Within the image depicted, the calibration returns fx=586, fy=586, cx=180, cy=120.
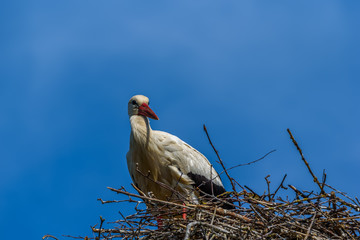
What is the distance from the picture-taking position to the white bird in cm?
583

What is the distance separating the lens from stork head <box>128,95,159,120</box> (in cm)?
607

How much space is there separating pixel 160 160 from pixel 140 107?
25.0 inches

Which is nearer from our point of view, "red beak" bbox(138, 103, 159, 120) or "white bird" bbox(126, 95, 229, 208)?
"white bird" bbox(126, 95, 229, 208)

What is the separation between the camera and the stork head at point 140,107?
19.9ft

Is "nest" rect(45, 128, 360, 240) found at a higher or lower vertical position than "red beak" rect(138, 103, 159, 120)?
lower

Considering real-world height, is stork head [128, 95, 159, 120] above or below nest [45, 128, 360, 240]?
above

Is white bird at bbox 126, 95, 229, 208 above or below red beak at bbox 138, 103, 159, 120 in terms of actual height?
below

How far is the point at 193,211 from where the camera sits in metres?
4.26

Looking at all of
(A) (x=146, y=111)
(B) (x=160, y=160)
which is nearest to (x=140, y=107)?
(A) (x=146, y=111)

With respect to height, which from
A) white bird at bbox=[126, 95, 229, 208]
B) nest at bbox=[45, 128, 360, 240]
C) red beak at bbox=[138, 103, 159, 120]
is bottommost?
nest at bbox=[45, 128, 360, 240]

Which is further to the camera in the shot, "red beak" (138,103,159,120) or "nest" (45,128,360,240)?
"red beak" (138,103,159,120)

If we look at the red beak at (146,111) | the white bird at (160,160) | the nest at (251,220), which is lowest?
the nest at (251,220)

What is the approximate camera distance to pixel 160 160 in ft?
19.3

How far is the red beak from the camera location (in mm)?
6047
